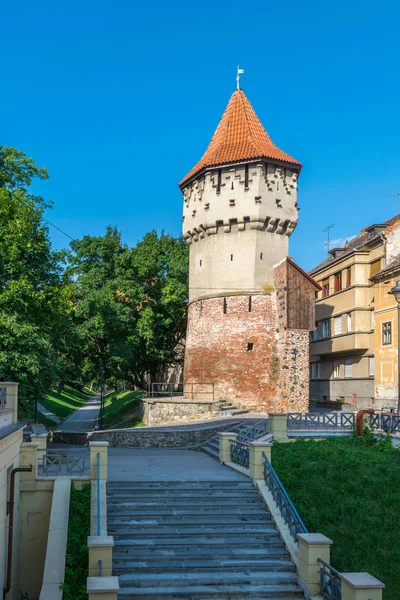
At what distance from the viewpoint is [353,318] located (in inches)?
1415

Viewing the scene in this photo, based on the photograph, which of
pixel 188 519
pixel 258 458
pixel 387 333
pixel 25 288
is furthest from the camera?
pixel 387 333

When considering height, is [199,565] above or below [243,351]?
below

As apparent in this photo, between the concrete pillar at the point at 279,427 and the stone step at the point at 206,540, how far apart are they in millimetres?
6746

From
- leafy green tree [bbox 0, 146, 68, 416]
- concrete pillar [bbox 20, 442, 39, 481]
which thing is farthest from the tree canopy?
concrete pillar [bbox 20, 442, 39, 481]

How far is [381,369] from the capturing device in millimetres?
32625

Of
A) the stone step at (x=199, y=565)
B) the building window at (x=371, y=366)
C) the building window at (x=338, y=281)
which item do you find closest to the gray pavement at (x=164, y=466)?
the stone step at (x=199, y=565)

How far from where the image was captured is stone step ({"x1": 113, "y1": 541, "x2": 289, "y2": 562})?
→ 1195cm

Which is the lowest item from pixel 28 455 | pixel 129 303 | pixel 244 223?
pixel 28 455

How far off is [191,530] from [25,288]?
11.5 m

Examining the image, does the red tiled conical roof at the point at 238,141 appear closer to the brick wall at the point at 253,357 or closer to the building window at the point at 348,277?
the brick wall at the point at 253,357

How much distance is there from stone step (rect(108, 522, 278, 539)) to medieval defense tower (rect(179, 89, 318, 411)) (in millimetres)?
16525

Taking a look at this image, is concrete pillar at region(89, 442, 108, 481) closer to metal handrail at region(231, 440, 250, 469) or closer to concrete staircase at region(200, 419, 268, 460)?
metal handrail at region(231, 440, 250, 469)

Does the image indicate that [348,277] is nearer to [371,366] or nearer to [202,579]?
[371,366]

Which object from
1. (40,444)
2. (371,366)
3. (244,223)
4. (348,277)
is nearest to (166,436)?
(40,444)
